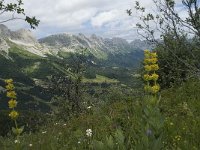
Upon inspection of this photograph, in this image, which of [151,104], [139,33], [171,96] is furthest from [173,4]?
[151,104]

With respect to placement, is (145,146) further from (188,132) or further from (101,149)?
(188,132)

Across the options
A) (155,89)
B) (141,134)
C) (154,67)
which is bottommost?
(141,134)

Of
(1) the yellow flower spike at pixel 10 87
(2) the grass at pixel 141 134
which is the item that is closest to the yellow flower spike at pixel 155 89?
→ (2) the grass at pixel 141 134

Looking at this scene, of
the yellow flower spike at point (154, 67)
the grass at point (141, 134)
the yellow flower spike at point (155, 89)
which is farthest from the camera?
the yellow flower spike at point (154, 67)

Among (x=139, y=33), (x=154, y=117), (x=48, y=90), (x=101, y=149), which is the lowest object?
(x=48, y=90)

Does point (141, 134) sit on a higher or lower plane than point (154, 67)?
lower

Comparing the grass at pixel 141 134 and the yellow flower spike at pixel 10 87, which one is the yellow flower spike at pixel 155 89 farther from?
the yellow flower spike at pixel 10 87

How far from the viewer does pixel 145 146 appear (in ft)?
8.56

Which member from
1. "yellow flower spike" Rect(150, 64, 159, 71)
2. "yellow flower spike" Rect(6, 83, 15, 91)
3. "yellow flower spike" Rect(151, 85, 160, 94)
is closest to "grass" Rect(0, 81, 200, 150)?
"yellow flower spike" Rect(151, 85, 160, 94)

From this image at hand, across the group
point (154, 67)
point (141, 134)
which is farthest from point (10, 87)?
point (141, 134)

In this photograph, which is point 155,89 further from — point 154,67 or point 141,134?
point 141,134

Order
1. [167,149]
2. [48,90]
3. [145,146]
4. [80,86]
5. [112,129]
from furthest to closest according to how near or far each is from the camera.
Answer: [48,90] → [80,86] → [112,129] → [167,149] → [145,146]

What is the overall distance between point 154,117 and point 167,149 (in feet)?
8.25

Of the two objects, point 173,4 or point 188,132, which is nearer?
point 188,132
